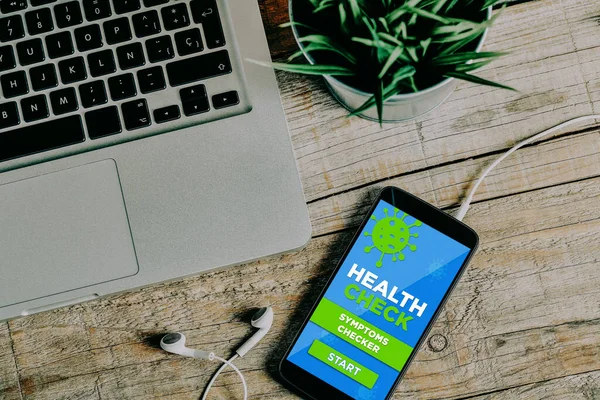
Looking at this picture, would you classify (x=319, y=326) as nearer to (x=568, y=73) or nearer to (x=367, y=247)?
(x=367, y=247)

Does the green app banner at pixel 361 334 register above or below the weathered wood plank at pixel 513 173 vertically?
below

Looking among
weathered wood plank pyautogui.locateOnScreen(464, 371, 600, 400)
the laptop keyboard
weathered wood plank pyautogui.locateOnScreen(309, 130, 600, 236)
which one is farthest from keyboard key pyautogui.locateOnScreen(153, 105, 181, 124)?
weathered wood plank pyautogui.locateOnScreen(464, 371, 600, 400)

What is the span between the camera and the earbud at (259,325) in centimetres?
54

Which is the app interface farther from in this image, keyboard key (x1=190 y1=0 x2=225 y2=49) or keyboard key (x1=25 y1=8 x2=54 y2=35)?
keyboard key (x1=25 y1=8 x2=54 y2=35)

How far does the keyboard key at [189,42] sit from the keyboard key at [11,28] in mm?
156

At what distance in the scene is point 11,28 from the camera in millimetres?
528

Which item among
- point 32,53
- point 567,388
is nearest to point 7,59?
point 32,53

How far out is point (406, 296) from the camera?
540 millimetres

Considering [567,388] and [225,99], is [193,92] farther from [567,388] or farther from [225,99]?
[567,388]

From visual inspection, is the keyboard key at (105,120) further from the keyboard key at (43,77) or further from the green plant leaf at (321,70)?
the green plant leaf at (321,70)

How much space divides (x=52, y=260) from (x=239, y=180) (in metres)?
0.20

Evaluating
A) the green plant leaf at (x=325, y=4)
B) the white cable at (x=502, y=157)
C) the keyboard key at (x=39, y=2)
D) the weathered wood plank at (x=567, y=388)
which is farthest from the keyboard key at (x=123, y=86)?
the weathered wood plank at (x=567, y=388)

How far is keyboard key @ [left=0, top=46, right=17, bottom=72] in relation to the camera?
526 mm

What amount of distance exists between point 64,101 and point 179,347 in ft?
0.86
